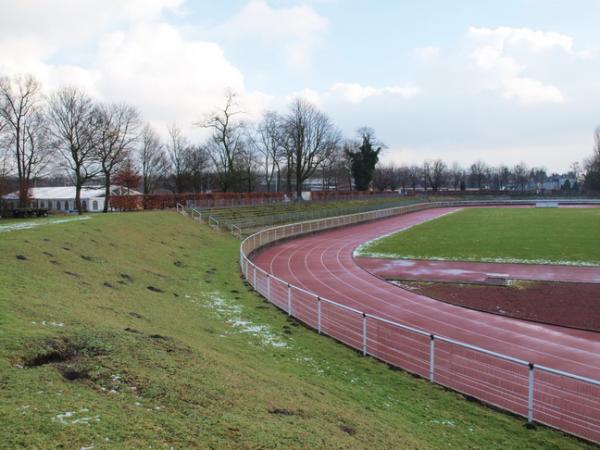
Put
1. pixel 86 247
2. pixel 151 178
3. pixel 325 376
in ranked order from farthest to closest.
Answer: pixel 151 178
pixel 86 247
pixel 325 376

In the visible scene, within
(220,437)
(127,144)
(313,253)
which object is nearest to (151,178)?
(127,144)

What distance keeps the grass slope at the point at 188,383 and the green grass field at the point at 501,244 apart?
20202mm

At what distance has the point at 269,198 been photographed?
70625mm

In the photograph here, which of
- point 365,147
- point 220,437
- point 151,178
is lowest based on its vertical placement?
point 220,437

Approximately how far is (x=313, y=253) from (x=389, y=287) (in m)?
12.9

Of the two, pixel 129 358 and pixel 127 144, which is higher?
pixel 127 144

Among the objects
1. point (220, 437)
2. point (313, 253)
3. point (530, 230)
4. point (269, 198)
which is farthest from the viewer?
point (269, 198)

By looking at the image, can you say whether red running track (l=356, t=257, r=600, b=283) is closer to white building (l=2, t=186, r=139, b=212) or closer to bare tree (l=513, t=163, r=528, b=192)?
white building (l=2, t=186, r=139, b=212)

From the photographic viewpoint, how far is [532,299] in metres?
20.7

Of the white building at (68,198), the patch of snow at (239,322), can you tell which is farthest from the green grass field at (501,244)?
the white building at (68,198)

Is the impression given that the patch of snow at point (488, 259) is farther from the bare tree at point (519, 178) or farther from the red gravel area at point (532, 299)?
the bare tree at point (519, 178)

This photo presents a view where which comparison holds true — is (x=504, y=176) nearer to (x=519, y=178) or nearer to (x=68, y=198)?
(x=519, y=178)

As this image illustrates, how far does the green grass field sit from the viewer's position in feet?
104

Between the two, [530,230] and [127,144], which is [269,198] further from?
[530,230]
